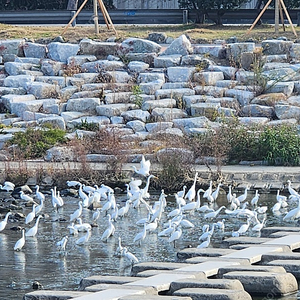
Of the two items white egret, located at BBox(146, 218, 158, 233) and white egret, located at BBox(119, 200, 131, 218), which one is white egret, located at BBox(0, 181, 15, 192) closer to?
white egret, located at BBox(119, 200, 131, 218)

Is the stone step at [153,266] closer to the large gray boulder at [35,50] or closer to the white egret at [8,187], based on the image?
the white egret at [8,187]

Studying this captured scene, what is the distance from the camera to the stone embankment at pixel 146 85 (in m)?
22.9

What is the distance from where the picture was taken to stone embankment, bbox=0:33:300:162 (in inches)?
902

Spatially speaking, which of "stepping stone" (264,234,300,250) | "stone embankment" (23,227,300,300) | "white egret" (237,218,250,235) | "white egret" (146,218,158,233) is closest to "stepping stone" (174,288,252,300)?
"stone embankment" (23,227,300,300)

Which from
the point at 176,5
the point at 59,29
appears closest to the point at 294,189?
the point at 59,29

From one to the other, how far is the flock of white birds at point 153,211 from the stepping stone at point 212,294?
245 centimetres

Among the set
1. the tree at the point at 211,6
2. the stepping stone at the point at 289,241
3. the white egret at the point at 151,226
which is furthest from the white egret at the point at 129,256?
the tree at the point at 211,6

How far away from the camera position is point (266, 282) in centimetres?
1106

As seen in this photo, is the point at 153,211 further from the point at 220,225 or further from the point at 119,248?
the point at 119,248

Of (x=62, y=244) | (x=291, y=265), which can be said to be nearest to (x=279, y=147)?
(x=62, y=244)

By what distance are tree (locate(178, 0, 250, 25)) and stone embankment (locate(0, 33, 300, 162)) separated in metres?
1.98

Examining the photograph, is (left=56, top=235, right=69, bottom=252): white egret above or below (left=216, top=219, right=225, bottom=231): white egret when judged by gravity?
above

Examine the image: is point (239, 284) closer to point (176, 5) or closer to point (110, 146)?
point (110, 146)

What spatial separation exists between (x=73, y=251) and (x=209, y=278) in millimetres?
3155
